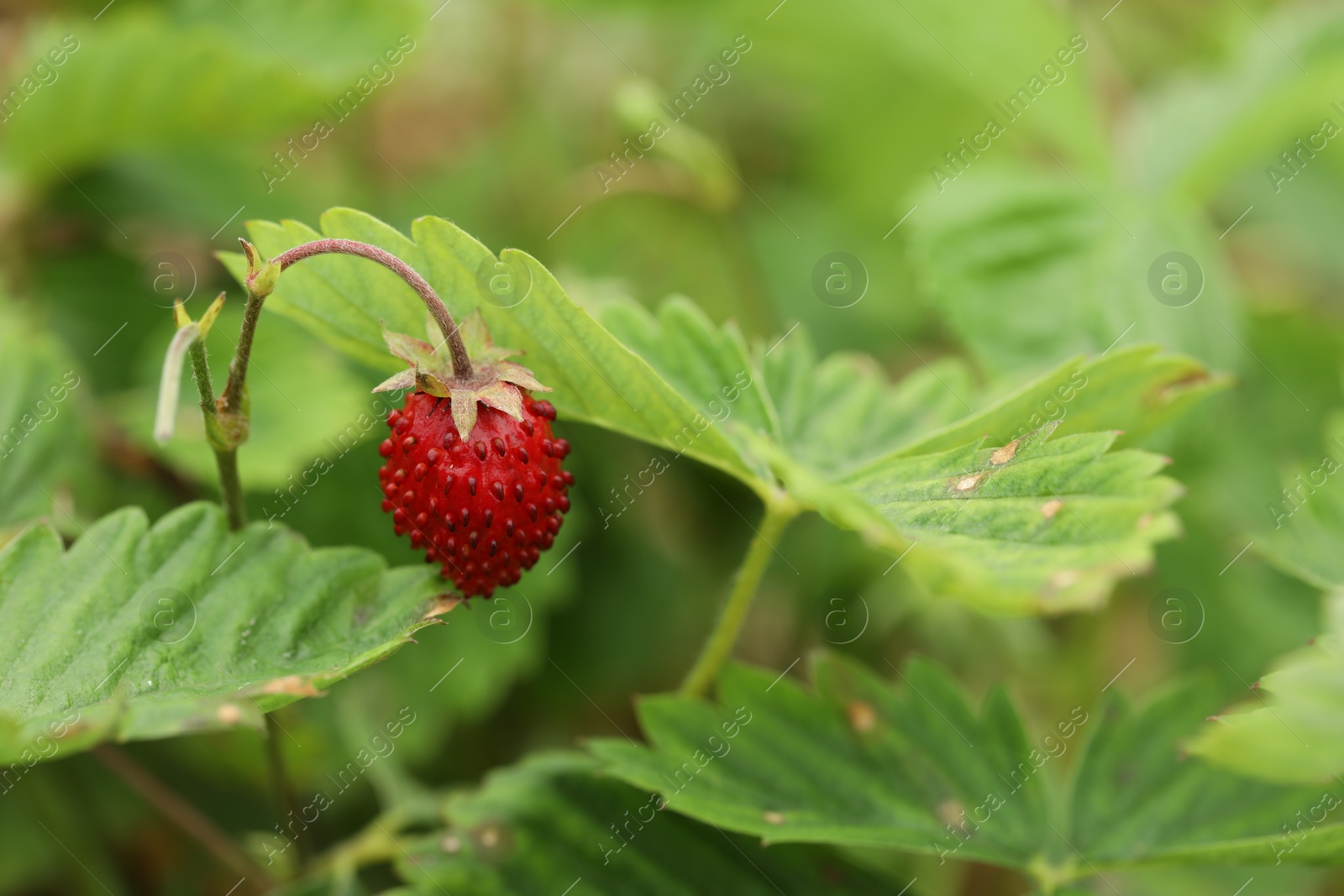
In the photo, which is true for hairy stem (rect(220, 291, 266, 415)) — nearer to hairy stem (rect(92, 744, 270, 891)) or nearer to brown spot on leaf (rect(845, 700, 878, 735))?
hairy stem (rect(92, 744, 270, 891))

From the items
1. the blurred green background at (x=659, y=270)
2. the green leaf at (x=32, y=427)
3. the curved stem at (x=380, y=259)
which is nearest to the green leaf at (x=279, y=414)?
the blurred green background at (x=659, y=270)

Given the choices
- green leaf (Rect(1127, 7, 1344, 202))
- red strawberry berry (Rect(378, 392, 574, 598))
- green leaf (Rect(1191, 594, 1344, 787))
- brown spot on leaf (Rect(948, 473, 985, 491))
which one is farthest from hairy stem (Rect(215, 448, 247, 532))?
green leaf (Rect(1127, 7, 1344, 202))

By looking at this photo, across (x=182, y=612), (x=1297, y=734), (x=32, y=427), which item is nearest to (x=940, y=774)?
(x=1297, y=734)

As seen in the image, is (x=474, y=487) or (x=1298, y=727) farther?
(x=474, y=487)

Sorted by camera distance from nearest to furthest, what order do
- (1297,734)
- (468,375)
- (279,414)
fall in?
(1297,734) < (468,375) < (279,414)

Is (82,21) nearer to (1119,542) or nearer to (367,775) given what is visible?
(367,775)

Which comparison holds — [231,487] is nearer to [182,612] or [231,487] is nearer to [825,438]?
[182,612]

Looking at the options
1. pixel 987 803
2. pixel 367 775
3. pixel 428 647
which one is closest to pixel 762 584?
pixel 428 647
